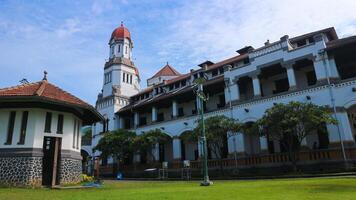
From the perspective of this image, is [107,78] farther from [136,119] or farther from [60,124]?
[60,124]

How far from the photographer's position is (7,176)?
18500mm

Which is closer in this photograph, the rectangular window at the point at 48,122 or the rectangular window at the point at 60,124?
the rectangular window at the point at 48,122

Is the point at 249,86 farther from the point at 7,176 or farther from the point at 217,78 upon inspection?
the point at 7,176

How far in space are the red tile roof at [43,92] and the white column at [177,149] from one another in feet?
49.9

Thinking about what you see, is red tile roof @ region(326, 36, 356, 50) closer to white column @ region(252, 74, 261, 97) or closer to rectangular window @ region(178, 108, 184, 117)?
white column @ region(252, 74, 261, 97)

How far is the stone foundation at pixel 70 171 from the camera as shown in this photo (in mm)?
20630

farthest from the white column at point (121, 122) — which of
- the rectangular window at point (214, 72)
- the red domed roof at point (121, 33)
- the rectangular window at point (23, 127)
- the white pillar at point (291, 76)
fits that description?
the white pillar at point (291, 76)

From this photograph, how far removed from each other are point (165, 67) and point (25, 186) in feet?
127

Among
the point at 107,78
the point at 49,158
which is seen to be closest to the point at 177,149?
the point at 49,158

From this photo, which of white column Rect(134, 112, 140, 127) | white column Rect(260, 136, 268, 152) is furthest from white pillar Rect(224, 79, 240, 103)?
white column Rect(134, 112, 140, 127)

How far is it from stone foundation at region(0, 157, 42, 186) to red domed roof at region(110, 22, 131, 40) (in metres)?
32.6

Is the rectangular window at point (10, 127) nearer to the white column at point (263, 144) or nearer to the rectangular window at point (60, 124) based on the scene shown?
the rectangular window at point (60, 124)

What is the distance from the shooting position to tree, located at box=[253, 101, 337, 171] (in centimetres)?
2172

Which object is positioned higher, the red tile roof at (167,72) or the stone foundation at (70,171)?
the red tile roof at (167,72)
